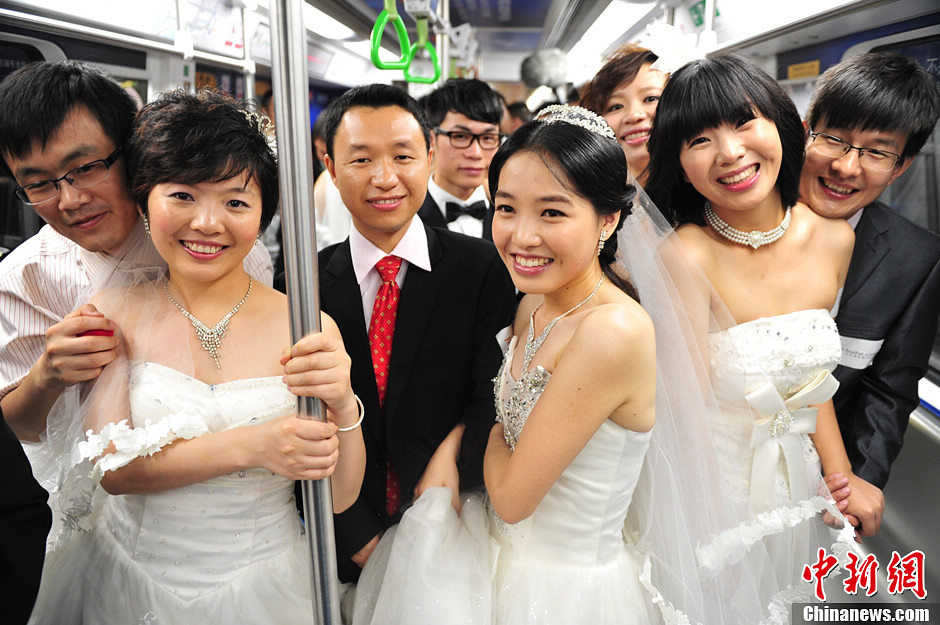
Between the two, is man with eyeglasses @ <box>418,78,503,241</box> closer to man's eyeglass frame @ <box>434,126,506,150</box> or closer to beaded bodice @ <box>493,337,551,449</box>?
man's eyeglass frame @ <box>434,126,506,150</box>

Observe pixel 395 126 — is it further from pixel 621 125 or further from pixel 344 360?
pixel 621 125

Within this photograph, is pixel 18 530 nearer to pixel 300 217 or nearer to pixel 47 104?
pixel 300 217

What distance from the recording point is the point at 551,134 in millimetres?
1341

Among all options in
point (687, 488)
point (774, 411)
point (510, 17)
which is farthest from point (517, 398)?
point (510, 17)

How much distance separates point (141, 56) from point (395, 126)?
2.28 m

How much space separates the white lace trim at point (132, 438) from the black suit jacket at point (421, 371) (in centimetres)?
42

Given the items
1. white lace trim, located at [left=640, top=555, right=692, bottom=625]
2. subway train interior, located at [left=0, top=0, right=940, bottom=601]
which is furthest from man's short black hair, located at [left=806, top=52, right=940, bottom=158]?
white lace trim, located at [left=640, top=555, right=692, bottom=625]

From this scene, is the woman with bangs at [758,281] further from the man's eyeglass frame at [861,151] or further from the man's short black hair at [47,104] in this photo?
the man's short black hair at [47,104]

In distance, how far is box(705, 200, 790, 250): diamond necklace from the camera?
172 cm

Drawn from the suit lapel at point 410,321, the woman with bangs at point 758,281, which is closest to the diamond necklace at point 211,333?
the suit lapel at point 410,321

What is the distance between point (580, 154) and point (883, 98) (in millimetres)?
1036

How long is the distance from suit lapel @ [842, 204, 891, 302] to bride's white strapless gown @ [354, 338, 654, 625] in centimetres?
95

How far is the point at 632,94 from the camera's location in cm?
229

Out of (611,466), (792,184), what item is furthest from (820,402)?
(611,466)
